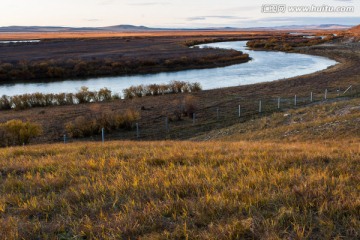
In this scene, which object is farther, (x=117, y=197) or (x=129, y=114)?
(x=129, y=114)

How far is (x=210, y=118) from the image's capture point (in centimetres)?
2241

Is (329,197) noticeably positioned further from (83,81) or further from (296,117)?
(83,81)

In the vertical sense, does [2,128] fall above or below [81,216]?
below

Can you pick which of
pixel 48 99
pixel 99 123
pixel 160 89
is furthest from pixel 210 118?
pixel 48 99

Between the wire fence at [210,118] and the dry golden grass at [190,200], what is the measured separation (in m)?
12.1

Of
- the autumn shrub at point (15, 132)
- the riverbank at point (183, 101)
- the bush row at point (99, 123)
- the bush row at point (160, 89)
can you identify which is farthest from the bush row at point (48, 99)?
the autumn shrub at point (15, 132)

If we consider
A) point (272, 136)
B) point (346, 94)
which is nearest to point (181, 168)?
point (272, 136)

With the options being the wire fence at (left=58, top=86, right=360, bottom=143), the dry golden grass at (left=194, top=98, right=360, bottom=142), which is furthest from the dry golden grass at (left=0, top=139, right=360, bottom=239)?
the wire fence at (left=58, top=86, right=360, bottom=143)

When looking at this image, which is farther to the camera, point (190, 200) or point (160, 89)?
point (160, 89)

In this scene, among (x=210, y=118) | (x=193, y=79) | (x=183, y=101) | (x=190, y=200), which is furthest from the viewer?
(x=193, y=79)

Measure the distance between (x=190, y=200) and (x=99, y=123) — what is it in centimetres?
1777

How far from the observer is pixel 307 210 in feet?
12.1

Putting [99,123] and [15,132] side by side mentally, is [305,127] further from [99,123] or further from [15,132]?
[15,132]

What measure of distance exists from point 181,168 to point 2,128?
1491 centimetres
